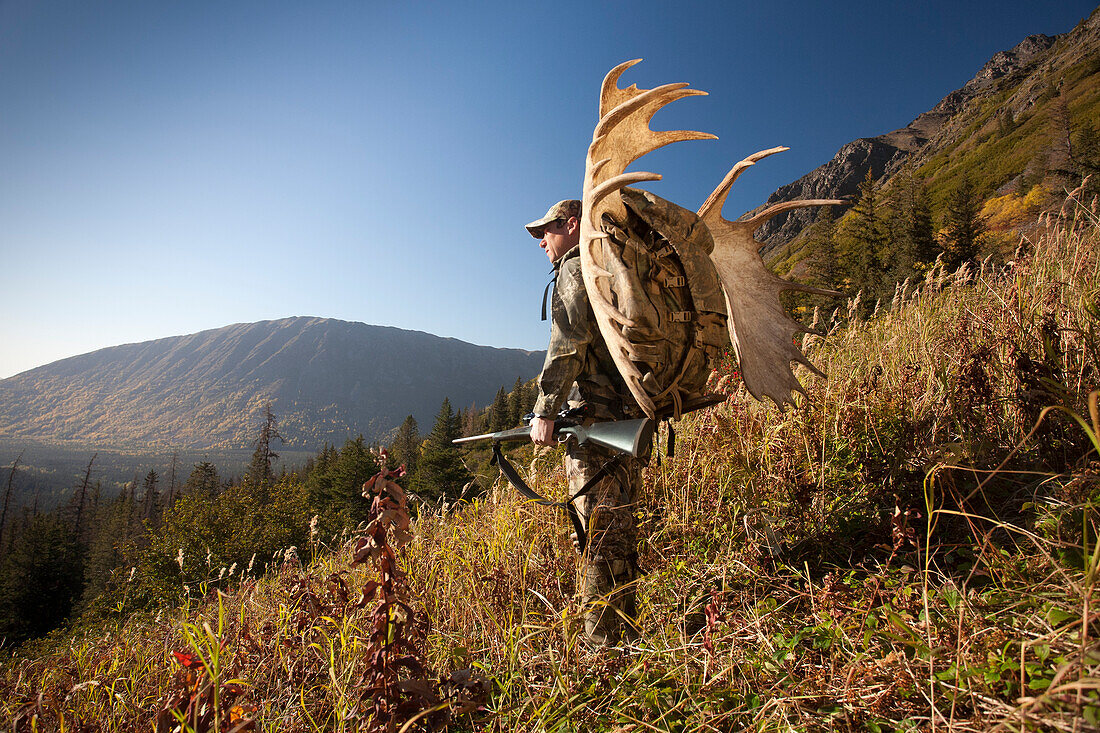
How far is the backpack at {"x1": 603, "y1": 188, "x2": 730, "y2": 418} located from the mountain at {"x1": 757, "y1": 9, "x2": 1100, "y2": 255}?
424 mm

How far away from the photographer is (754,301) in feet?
9.40

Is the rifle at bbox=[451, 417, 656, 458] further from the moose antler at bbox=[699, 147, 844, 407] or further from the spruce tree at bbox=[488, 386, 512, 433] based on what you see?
the spruce tree at bbox=[488, 386, 512, 433]

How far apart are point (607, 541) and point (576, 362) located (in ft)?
3.44

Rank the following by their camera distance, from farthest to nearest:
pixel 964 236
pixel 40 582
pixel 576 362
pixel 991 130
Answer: pixel 991 130
pixel 40 582
pixel 964 236
pixel 576 362

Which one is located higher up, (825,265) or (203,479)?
(825,265)

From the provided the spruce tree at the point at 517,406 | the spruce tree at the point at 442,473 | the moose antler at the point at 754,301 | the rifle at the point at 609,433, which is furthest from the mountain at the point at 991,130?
the spruce tree at the point at 517,406

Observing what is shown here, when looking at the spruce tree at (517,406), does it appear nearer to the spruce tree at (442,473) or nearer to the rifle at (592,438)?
the spruce tree at (442,473)

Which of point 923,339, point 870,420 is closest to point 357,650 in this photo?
point 870,420

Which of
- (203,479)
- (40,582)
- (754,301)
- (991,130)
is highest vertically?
(991,130)

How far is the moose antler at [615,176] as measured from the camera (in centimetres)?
231

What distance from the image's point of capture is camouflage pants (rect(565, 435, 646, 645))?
2.53 m

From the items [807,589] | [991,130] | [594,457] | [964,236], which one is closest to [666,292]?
[594,457]

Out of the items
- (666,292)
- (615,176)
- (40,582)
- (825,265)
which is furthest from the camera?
(40,582)

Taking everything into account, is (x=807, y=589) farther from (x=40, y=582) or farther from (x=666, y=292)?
(x=40, y=582)
